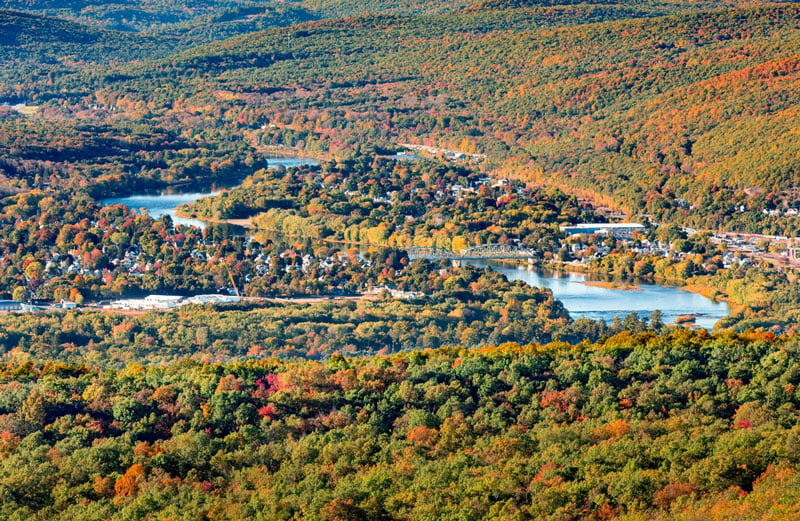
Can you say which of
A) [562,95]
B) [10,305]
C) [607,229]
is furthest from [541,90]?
[10,305]

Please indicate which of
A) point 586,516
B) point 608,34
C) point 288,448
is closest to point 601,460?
point 586,516

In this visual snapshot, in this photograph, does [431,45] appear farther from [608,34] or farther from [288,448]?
[288,448]

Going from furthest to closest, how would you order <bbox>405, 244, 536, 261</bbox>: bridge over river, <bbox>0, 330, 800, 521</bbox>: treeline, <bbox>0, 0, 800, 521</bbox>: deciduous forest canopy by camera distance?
<bbox>405, 244, 536, 261</bbox>: bridge over river
<bbox>0, 0, 800, 521</bbox>: deciduous forest canopy
<bbox>0, 330, 800, 521</bbox>: treeline

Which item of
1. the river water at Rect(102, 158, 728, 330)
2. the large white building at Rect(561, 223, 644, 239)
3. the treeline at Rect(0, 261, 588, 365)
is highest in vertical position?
the treeline at Rect(0, 261, 588, 365)

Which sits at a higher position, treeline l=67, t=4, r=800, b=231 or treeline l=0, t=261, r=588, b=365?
treeline l=0, t=261, r=588, b=365

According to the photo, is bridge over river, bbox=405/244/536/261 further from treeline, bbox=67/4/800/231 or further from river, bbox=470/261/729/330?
treeline, bbox=67/4/800/231

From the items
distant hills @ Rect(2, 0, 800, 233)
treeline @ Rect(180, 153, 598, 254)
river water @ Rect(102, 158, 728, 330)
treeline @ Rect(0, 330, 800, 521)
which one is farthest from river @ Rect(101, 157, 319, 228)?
treeline @ Rect(0, 330, 800, 521)

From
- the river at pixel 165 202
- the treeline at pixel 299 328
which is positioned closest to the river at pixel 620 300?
the treeline at pixel 299 328
